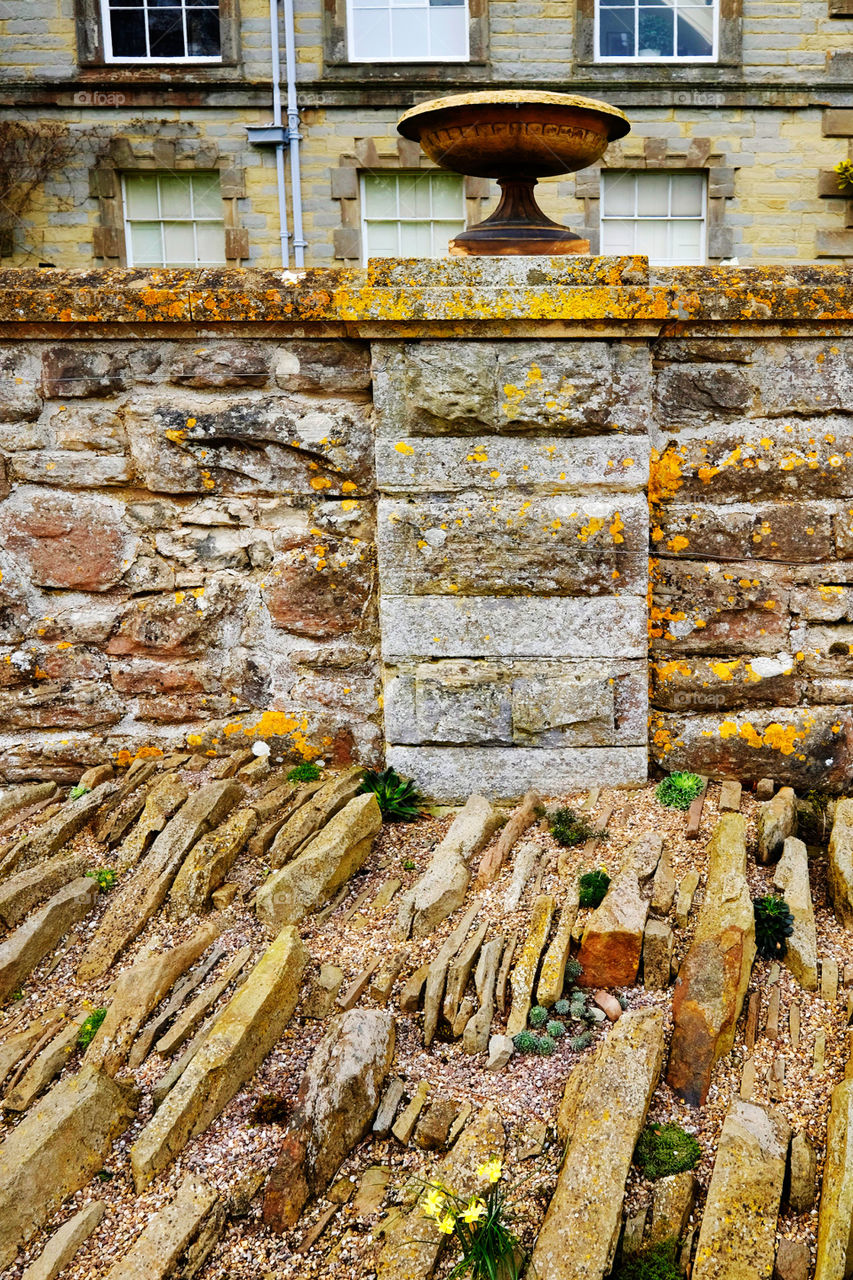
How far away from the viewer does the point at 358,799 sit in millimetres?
2965

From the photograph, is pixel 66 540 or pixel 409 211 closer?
pixel 66 540

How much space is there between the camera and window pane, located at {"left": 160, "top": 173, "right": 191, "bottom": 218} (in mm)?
11062

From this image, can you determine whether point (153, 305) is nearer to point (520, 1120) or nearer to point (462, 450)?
point (462, 450)

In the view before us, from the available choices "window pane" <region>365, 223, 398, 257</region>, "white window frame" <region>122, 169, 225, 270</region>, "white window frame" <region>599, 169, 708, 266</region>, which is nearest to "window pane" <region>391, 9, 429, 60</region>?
"window pane" <region>365, 223, 398, 257</region>

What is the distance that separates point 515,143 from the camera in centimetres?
319

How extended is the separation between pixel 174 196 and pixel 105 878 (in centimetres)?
1035

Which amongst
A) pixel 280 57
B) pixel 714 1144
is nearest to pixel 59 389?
pixel 714 1144

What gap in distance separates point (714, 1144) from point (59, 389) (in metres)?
2.81

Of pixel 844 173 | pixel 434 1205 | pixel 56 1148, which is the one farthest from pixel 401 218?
pixel 434 1205

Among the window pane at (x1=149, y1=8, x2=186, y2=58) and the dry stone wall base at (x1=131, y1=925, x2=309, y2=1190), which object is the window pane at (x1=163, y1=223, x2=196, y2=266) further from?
the dry stone wall base at (x1=131, y1=925, x2=309, y2=1190)

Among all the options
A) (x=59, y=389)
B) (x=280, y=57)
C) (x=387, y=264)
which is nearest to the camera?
(x=387, y=264)

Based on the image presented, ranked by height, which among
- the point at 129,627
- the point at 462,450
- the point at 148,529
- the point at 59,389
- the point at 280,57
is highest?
the point at 280,57

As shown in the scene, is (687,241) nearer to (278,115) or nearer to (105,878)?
(278,115)

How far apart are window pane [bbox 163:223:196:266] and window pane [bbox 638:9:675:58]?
5454mm
